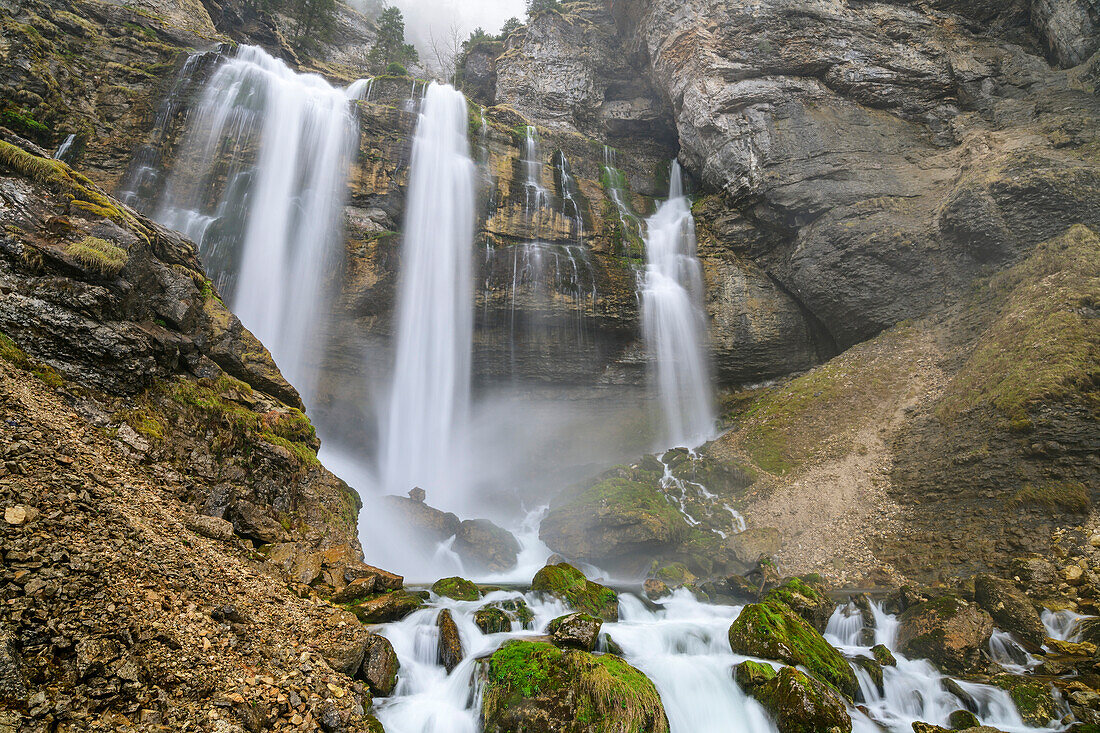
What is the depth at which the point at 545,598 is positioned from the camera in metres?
8.74

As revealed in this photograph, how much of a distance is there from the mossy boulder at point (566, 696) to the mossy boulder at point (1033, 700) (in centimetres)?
513

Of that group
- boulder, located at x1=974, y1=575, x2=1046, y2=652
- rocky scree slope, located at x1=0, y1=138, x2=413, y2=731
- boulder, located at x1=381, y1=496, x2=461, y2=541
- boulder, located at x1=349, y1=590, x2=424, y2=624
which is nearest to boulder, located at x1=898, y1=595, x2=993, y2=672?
boulder, located at x1=974, y1=575, x2=1046, y2=652

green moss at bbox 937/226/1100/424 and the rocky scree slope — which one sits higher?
green moss at bbox 937/226/1100/424

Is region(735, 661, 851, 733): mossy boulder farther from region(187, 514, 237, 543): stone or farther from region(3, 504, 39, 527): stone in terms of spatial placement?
region(3, 504, 39, 527): stone

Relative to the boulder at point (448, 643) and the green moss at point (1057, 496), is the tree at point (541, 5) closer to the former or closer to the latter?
the green moss at point (1057, 496)

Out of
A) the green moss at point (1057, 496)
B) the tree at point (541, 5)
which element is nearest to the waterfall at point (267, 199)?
the green moss at point (1057, 496)

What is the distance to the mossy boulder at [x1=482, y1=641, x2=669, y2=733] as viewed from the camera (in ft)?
16.5

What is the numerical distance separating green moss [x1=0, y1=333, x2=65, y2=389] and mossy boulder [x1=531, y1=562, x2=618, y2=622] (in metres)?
7.84

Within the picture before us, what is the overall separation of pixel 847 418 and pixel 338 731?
18122 millimetres

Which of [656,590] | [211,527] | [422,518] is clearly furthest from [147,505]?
[656,590]

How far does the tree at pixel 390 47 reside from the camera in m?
38.0

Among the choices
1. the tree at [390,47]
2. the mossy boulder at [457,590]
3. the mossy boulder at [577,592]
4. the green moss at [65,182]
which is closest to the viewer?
the green moss at [65,182]

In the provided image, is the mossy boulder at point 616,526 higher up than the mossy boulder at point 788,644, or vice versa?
the mossy boulder at point 616,526

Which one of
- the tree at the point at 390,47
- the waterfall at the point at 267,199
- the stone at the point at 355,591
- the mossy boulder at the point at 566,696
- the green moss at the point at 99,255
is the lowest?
the mossy boulder at the point at 566,696
